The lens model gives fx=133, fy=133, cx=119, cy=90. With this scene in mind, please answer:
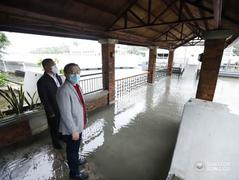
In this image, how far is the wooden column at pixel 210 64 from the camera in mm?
3047

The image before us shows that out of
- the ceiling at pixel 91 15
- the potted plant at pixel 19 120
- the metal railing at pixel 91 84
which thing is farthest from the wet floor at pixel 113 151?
the ceiling at pixel 91 15

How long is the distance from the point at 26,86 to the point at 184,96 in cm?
649

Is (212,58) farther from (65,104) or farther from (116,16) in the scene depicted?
(65,104)

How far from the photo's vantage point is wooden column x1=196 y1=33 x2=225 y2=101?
3047 mm

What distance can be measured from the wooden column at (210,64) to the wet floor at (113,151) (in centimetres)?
125

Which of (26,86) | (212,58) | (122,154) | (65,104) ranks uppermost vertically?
(212,58)

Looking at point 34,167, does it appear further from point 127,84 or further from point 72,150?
point 127,84

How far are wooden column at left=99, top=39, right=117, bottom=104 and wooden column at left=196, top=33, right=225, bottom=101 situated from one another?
112 inches

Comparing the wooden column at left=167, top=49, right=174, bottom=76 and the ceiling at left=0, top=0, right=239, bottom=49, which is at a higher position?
the ceiling at left=0, top=0, right=239, bottom=49

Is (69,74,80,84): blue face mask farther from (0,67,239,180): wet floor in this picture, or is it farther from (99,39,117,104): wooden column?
(99,39,117,104): wooden column

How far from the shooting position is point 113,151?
276 cm

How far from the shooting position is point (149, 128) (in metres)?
3.68

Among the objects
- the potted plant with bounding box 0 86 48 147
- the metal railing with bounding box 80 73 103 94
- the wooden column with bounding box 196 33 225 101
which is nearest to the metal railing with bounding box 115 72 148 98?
the metal railing with bounding box 80 73 103 94

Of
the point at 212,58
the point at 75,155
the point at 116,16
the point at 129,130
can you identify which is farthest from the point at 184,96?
the point at 75,155
